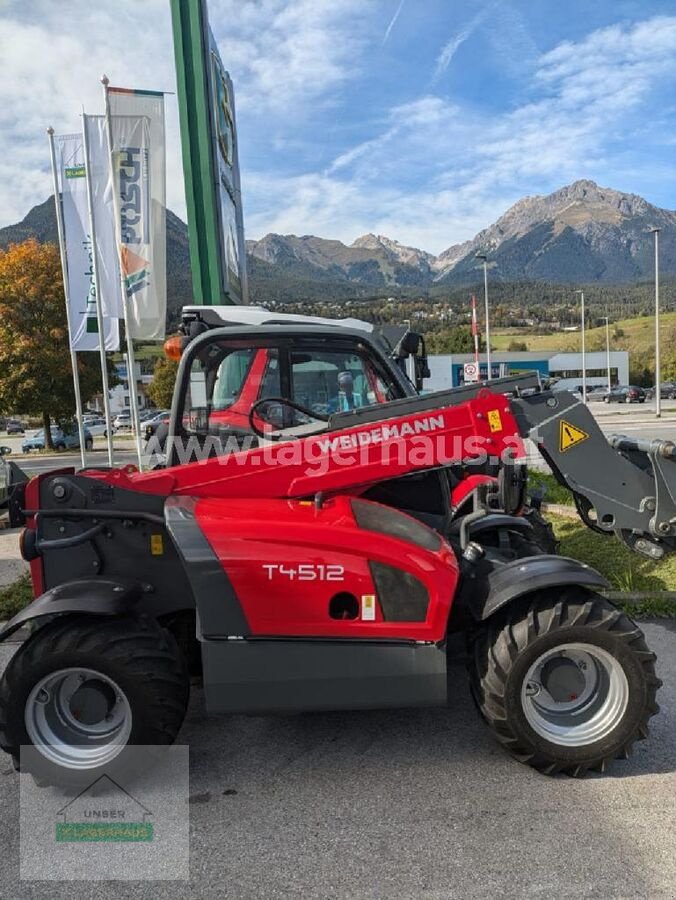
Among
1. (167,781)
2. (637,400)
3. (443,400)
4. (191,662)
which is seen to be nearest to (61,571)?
(191,662)

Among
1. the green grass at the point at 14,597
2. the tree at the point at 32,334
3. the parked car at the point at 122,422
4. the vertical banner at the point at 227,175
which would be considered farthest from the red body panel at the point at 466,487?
the parked car at the point at 122,422

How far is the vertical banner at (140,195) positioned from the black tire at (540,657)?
874 centimetres

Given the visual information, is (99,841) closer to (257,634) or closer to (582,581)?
(257,634)

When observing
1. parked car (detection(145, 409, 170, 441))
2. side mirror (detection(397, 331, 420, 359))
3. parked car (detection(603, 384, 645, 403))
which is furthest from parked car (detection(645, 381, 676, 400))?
side mirror (detection(397, 331, 420, 359))

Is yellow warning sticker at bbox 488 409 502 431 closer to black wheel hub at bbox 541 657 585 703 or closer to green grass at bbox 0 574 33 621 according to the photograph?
black wheel hub at bbox 541 657 585 703

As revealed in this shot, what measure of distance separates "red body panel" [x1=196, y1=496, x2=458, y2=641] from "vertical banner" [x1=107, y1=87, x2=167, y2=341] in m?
8.13

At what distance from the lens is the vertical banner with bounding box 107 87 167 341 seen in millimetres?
10797

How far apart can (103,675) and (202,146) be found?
11.6 metres

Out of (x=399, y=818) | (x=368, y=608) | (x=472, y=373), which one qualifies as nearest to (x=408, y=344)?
(x=368, y=608)

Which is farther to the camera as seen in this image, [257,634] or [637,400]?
[637,400]

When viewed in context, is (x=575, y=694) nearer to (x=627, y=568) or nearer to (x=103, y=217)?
(x=627, y=568)

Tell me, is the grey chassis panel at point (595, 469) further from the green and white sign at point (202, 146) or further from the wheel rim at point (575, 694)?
the green and white sign at point (202, 146)

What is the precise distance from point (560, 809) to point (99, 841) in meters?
2.06

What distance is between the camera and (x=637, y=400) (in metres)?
53.7
